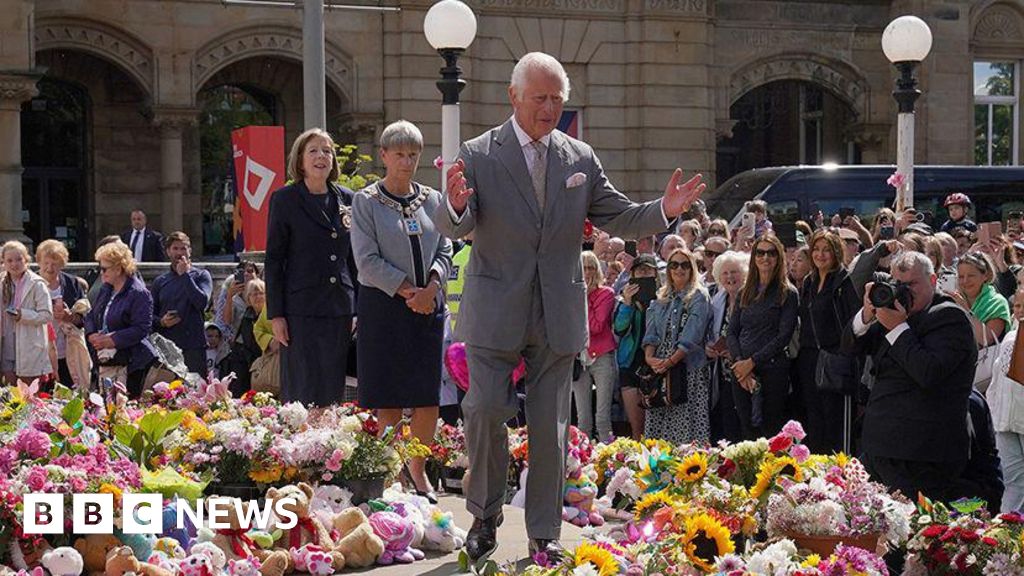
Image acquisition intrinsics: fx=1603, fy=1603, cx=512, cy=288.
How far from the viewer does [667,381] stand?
1245 centimetres

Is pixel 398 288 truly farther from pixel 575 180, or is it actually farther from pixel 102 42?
pixel 102 42

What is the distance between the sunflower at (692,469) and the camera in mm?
7445

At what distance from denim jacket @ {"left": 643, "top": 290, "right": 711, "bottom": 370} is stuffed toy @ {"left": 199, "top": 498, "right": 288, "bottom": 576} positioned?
19.7ft

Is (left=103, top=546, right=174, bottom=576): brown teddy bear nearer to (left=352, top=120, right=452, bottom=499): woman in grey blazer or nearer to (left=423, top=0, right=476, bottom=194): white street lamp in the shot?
(left=352, top=120, right=452, bottom=499): woman in grey blazer

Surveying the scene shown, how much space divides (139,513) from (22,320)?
7.65 m

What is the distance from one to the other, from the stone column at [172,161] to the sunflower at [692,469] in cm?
1921

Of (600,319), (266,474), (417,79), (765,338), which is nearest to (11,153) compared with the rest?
(417,79)

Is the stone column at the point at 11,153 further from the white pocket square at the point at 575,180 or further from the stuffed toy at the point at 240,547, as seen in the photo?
the white pocket square at the point at 575,180

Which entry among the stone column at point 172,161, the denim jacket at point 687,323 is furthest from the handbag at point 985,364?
the stone column at point 172,161

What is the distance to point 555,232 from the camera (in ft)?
22.8

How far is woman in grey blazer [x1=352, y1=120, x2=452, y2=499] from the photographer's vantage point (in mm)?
8633

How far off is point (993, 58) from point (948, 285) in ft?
65.4

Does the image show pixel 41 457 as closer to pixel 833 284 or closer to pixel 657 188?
pixel 833 284

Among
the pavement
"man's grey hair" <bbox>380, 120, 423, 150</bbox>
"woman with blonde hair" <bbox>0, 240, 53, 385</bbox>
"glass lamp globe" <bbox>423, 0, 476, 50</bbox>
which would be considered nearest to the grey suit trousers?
the pavement
